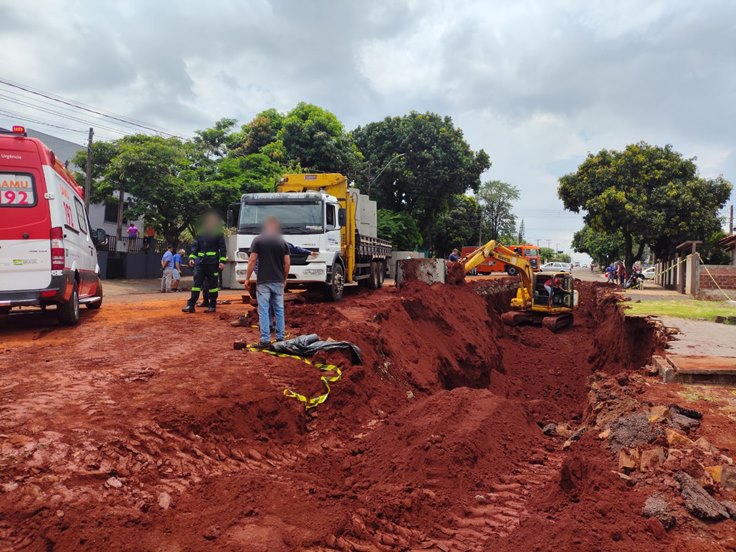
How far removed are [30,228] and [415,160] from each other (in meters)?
29.3

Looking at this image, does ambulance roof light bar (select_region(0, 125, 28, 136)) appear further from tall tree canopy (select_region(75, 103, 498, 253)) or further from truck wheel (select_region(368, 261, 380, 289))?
tall tree canopy (select_region(75, 103, 498, 253))

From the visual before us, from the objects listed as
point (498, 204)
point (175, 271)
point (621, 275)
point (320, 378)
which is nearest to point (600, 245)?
point (498, 204)

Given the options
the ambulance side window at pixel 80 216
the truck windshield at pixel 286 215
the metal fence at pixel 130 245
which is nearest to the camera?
the ambulance side window at pixel 80 216

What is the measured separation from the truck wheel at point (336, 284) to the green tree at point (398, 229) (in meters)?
19.3

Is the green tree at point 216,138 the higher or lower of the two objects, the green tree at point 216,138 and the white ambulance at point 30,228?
the higher

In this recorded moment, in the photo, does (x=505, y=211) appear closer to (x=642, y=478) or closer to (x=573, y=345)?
(x=573, y=345)

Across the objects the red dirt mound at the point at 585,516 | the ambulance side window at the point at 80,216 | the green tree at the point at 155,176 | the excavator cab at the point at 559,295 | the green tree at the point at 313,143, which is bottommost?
the red dirt mound at the point at 585,516

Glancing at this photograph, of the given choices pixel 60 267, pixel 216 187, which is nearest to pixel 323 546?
pixel 60 267

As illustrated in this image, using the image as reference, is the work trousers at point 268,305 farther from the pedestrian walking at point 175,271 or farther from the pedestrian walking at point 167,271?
the pedestrian walking at point 175,271

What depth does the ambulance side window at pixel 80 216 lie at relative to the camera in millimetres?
10077

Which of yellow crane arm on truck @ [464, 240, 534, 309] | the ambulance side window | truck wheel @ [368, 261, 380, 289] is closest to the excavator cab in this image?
yellow crane arm on truck @ [464, 240, 534, 309]

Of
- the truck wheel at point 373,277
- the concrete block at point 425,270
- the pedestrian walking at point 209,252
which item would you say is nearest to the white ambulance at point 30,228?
the pedestrian walking at point 209,252

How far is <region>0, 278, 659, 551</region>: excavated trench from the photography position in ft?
11.1

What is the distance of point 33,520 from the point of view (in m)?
3.20
